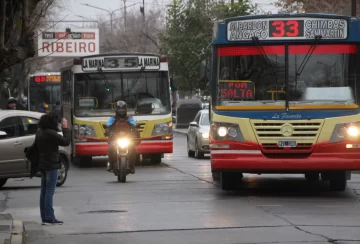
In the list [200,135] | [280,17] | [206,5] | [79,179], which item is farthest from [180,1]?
[280,17]

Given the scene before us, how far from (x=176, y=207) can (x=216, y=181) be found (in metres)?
4.79

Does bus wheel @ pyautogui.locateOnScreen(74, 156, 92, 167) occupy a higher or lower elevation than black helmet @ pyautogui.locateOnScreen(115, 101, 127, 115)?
lower

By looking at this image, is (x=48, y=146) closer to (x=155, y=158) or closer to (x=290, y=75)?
(x=290, y=75)

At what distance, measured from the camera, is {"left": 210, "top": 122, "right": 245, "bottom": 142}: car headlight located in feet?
50.6

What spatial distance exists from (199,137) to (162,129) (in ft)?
11.4

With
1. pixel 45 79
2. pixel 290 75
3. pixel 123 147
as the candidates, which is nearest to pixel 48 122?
pixel 290 75

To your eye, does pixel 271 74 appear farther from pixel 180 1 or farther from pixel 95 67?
pixel 180 1

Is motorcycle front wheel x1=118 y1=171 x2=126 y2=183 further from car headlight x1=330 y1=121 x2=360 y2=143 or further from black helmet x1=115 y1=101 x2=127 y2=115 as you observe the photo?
car headlight x1=330 y1=121 x2=360 y2=143

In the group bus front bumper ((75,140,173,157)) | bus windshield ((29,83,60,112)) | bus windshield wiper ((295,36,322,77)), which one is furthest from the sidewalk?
bus windshield ((29,83,60,112))

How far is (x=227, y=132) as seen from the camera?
15.5 metres

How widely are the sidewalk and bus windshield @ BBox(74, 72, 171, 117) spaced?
11436 mm

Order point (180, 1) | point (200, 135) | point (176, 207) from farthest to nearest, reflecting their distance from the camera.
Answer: point (180, 1) → point (200, 135) → point (176, 207)

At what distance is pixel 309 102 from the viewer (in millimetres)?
15398

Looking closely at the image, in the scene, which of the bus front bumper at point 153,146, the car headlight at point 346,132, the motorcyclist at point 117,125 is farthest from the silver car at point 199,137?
the car headlight at point 346,132
